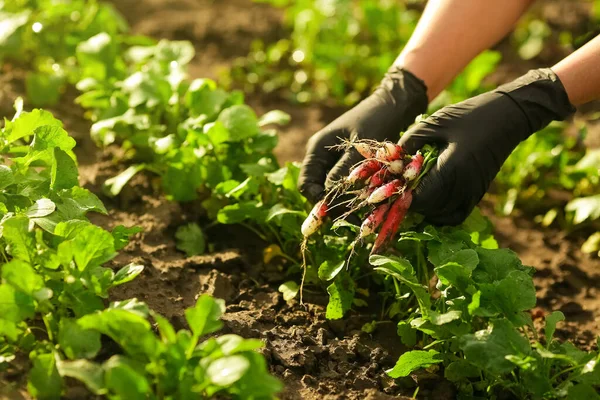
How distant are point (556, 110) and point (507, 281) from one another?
775 mm

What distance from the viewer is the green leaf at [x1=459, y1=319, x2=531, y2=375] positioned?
1.81 meters

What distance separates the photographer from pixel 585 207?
2.96 m

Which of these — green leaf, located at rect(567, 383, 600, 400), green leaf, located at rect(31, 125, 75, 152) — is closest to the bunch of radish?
green leaf, located at rect(567, 383, 600, 400)

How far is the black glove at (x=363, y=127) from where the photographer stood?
2.41 metres

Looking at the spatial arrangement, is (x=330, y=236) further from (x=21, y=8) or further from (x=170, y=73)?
(x=21, y=8)

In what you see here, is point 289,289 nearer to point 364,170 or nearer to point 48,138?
point 364,170

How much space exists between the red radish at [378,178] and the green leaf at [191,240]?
2.54 feet

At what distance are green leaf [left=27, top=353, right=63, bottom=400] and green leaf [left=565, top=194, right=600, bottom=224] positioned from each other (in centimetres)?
215

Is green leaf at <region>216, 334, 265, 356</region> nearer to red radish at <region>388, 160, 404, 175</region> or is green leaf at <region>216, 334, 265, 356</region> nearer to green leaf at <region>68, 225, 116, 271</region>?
green leaf at <region>68, 225, 116, 271</region>

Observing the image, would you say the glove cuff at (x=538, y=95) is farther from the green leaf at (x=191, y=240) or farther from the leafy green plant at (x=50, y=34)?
the leafy green plant at (x=50, y=34)

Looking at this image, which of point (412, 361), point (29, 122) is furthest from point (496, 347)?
point (29, 122)

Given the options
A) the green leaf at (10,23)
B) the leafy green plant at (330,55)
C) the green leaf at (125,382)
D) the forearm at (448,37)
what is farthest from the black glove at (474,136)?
the green leaf at (10,23)

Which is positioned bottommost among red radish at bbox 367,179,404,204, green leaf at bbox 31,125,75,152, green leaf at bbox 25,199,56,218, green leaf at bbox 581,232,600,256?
green leaf at bbox 581,232,600,256

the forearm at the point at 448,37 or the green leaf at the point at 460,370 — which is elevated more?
the forearm at the point at 448,37
